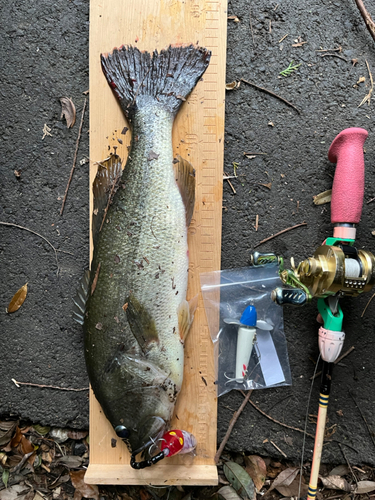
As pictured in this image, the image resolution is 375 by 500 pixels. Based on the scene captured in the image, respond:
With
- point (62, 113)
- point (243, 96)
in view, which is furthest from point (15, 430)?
point (243, 96)

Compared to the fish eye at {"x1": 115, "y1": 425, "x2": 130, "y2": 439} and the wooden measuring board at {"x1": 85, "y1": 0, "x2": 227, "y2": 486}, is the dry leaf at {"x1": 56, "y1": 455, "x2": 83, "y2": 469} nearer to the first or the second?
the wooden measuring board at {"x1": 85, "y1": 0, "x2": 227, "y2": 486}

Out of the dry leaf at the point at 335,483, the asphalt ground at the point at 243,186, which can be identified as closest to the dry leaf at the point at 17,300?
the asphalt ground at the point at 243,186

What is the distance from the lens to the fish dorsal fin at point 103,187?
1.79 metres

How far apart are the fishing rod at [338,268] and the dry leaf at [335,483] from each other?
0.24 metres

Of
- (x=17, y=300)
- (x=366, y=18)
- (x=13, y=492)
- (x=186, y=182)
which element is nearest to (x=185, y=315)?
(x=186, y=182)

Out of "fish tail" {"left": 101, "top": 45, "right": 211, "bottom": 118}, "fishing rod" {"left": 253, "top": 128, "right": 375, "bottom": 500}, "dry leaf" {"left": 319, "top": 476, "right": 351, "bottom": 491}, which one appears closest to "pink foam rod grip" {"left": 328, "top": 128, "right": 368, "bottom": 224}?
"fishing rod" {"left": 253, "top": 128, "right": 375, "bottom": 500}

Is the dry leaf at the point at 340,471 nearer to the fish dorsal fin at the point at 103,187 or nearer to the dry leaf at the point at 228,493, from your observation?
the dry leaf at the point at 228,493

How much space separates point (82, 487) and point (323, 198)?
2.25 metres

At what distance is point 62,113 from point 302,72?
4.79 feet

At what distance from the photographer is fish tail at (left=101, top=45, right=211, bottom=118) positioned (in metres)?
1.82

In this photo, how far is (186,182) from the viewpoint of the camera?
1818 mm

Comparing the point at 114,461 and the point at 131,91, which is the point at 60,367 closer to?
the point at 114,461

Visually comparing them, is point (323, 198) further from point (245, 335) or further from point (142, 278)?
point (142, 278)

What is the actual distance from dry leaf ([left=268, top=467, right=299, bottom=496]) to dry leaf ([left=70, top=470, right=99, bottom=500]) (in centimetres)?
104
